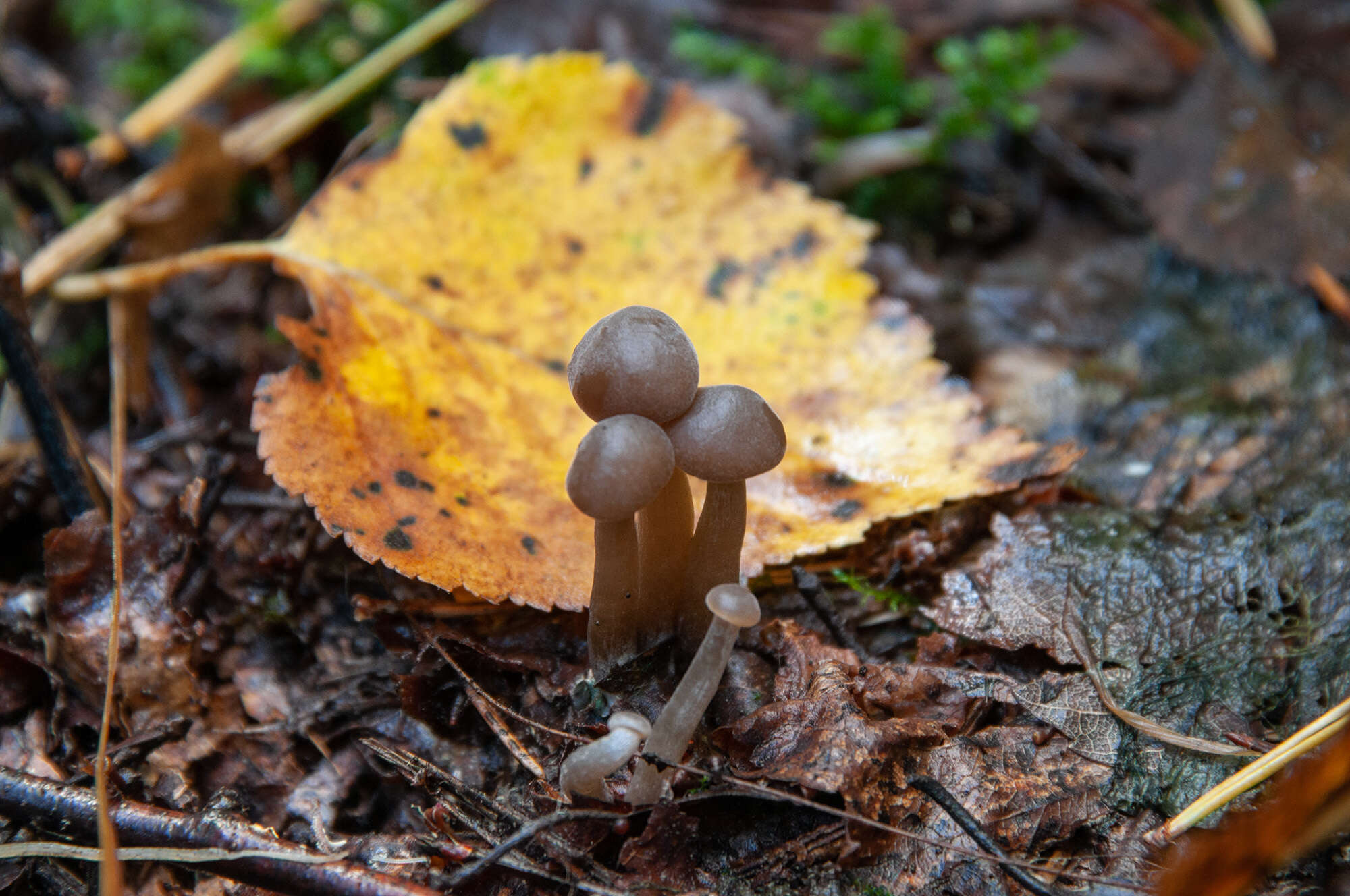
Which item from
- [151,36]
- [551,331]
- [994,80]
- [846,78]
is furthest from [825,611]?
[151,36]

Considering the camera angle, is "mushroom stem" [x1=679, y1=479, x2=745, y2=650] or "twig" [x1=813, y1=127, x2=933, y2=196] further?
"twig" [x1=813, y1=127, x2=933, y2=196]

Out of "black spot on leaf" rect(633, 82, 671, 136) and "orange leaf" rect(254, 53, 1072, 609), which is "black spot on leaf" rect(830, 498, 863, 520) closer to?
"orange leaf" rect(254, 53, 1072, 609)

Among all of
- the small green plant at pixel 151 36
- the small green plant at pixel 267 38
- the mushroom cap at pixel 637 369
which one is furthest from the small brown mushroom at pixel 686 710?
the small green plant at pixel 151 36

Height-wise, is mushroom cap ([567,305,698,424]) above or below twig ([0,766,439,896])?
above

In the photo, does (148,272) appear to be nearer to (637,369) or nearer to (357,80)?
(357,80)

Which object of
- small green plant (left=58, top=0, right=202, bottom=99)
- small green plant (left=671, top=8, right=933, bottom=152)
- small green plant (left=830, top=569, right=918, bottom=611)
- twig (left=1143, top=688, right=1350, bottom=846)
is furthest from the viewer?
small green plant (left=58, top=0, right=202, bottom=99)

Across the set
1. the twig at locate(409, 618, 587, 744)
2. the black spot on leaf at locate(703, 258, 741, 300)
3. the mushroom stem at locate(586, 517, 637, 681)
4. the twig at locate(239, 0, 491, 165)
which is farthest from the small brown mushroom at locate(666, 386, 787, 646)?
the twig at locate(239, 0, 491, 165)

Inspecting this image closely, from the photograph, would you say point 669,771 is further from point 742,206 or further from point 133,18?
point 133,18
